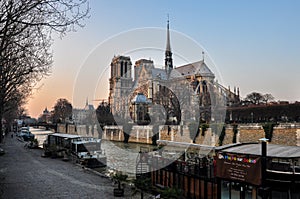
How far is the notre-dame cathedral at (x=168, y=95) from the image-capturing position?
4531cm

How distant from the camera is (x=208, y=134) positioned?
3481cm

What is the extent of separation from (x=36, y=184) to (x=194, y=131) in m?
26.6

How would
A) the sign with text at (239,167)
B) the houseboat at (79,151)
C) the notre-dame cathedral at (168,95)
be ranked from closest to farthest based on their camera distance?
the sign with text at (239,167), the houseboat at (79,151), the notre-dame cathedral at (168,95)

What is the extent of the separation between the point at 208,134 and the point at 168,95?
1355cm

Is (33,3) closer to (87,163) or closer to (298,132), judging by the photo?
(87,163)

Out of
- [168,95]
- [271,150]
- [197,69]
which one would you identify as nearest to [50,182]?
[271,150]

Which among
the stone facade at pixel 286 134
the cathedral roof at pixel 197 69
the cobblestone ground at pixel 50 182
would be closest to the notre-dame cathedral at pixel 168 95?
the cathedral roof at pixel 197 69

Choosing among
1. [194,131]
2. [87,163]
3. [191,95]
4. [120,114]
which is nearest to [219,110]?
[191,95]

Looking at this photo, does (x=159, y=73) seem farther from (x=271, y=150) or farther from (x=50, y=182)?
(x=271, y=150)

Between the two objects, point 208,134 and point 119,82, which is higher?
point 119,82

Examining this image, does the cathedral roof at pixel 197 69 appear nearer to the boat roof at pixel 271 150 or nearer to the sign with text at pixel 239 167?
the boat roof at pixel 271 150

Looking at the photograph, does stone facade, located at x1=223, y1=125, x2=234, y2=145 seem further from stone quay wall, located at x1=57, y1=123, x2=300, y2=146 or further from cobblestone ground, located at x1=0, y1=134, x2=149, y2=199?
cobblestone ground, located at x1=0, y1=134, x2=149, y2=199

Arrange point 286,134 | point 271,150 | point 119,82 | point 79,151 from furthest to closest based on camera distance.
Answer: point 119,82, point 286,134, point 79,151, point 271,150

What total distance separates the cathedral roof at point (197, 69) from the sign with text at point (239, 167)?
5668 centimetres
